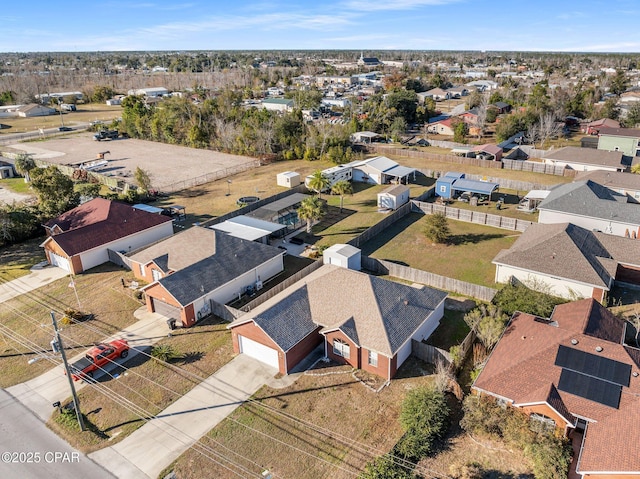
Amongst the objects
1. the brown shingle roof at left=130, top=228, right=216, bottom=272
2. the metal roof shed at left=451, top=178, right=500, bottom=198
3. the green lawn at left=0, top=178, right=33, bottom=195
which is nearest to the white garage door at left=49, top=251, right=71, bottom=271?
the brown shingle roof at left=130, top=228, right=216, bottom=272

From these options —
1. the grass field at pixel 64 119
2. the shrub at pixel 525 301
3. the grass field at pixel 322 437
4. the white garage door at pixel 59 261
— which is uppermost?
the grass field at pixel 64 119

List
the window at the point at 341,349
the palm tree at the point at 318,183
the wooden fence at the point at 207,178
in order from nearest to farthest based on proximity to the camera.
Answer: the window at the point at 341,349
the palm tree at the point at 318,183
the wooden fence at the point at 207,178

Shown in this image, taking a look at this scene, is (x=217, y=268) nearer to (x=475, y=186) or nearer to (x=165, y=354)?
(x=165, y=354)

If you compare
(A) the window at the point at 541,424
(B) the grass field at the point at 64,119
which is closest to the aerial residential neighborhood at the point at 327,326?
(A) the window at the point at 541,424

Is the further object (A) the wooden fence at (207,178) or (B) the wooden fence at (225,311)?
(A) the wooden fence at (207,178)

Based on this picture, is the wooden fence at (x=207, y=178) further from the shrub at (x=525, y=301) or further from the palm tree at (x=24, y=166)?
the shrub at (x=525, y=301)

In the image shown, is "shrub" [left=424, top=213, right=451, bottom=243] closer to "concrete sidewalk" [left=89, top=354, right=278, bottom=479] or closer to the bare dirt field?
"concrete sidewalk" [left=89, top=354, right=278, bottom=479]
